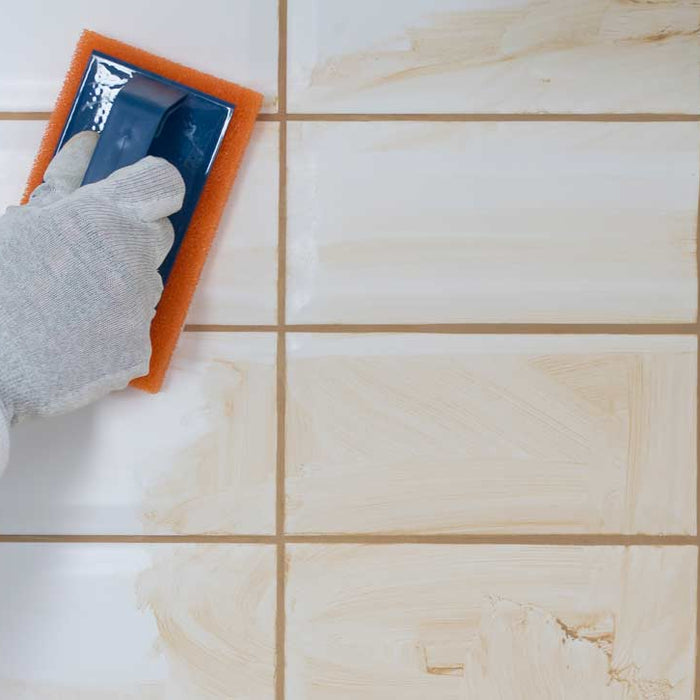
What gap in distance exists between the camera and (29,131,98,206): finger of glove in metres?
0.61

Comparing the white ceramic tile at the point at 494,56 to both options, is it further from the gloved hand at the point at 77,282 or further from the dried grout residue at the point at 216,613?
the dried grout residue at the point at 216,613

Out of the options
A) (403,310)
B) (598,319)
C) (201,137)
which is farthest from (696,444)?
(201,137)

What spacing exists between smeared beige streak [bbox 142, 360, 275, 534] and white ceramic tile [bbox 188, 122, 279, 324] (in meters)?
0.05

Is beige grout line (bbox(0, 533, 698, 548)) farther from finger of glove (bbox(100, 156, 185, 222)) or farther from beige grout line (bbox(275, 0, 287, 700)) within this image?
finger of glove (bbox(100, 156, 185, 222))

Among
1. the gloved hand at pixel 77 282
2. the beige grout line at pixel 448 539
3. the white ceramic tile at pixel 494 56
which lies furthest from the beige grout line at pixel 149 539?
the white ceramic tile at pixel 494 56

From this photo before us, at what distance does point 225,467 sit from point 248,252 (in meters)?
0.19

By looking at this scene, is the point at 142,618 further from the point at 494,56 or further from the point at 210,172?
the point at 494,56

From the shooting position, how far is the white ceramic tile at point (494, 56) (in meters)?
0.67

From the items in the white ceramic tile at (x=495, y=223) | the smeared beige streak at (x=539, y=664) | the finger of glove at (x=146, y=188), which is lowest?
the smeared beige streak at (x=539, y=664)

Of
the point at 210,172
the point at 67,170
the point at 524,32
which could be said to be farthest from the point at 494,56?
the point at 67,170

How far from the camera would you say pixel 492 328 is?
0.68m

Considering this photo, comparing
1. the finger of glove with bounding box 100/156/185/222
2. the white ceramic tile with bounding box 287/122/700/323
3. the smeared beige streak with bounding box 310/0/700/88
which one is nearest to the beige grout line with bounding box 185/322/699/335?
the white ceramic tile with bounding box 287/122/700/323

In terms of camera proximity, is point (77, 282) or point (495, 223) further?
point (495, 223)

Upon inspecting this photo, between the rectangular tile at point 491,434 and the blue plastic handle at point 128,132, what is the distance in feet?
0.66
